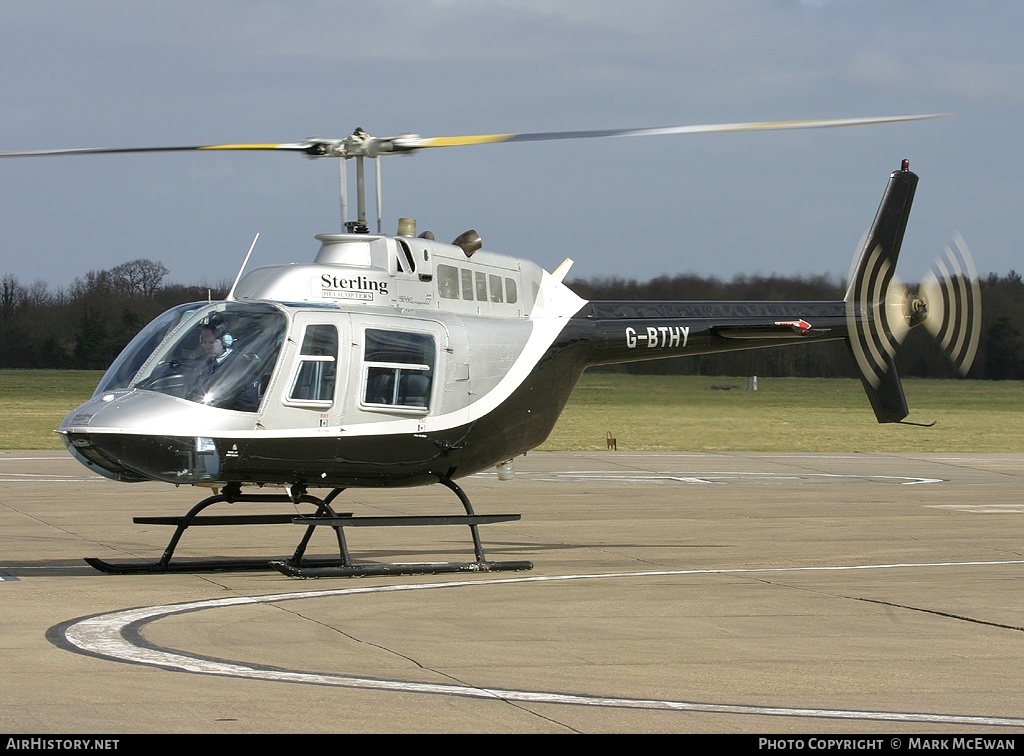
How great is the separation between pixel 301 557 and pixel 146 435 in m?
2.72

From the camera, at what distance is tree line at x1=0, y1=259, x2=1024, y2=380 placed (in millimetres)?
29859

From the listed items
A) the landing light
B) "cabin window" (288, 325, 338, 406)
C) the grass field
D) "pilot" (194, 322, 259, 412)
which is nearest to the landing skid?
the landing light

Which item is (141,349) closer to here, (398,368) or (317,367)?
(317,367)

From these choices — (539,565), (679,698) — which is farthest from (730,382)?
(679,698)

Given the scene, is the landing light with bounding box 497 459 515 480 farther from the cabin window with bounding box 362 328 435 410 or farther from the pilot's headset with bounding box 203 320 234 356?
the pilot's headset with bounding box 203 320 234 356

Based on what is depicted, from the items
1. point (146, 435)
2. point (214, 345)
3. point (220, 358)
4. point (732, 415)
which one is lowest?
point (732, 415)

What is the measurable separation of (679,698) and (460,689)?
4.21ft

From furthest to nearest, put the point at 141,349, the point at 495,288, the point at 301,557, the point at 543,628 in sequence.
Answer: the point at 495,288 < the point at 301,557 < the point at 141,349 < the point at 543,628

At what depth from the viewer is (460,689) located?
25.8 feet

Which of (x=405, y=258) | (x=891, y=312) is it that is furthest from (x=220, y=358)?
(x=891, y=312)

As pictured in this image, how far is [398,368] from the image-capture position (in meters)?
12.8

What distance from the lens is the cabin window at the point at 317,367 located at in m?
12.2

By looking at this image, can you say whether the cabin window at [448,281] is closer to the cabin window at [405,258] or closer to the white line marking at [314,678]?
the cabin window at [405,258]
